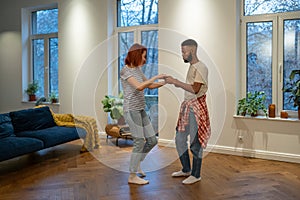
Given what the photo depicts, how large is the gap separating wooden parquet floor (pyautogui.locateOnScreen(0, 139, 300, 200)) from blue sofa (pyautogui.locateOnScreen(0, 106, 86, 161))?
0.89 feet

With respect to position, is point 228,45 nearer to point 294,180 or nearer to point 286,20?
point 286,20

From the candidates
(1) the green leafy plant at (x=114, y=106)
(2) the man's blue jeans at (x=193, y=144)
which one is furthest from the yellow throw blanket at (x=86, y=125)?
(2) the man's blue jeans at (x=193, y=144)

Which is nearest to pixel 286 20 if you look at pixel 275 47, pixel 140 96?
pixel 275 47

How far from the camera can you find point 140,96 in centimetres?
310

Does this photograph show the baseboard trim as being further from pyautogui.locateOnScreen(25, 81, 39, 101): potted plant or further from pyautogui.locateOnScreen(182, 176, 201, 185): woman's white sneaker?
pyautogui.locateOnScreen(25, 81, 39, 101): potted plant

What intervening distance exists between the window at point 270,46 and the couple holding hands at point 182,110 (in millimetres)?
1514

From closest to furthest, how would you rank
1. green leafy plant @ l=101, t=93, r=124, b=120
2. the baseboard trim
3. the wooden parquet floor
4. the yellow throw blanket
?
1. the wooden parquet floor
2. the baseboard trim
3. the yellow throw blanket
4. green leafy plant @ l=101, t=93, r=124, b=120

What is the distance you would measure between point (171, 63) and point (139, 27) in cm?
92

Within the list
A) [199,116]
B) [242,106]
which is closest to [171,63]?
[242,106]

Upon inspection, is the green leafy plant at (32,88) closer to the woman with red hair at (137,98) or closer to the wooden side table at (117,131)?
the wooden side table at (117,131)

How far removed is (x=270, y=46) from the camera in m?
4.24

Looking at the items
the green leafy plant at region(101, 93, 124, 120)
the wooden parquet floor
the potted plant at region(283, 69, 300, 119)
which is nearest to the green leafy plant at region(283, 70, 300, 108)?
the potted plant at region(283, 69, 300, 119)

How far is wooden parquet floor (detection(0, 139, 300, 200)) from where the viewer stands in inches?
114

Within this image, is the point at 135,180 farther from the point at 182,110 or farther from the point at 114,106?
the point at 114,106
